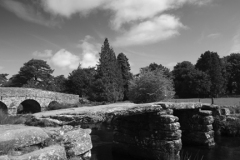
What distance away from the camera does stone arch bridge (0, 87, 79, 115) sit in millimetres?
23427

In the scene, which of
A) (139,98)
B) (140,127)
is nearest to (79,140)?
(140,127)

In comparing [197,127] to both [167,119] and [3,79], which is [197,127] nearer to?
[167,119]

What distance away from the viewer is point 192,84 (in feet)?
122

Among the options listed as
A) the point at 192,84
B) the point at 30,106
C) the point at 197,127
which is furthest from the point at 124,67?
the point at 197,127

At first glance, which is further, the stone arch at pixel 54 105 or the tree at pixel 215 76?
the tree at pixel 215 76

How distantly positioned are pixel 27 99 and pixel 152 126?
22.7 m

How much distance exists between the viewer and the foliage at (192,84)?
112 ft

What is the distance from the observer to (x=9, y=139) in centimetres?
232

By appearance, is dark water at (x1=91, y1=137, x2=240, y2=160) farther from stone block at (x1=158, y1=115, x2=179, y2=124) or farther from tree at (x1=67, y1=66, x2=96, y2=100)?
tree at (x1=67, y1=66, x2=96, y2=100)

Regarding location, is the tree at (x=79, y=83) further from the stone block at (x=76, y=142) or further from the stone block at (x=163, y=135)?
the stone block at (x=76, y=142)

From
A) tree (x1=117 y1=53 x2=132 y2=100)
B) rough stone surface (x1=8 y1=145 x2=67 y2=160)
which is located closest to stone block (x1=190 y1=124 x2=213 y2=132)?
rough stone surface (x1=8 y1=145 x2=67 y2=160)

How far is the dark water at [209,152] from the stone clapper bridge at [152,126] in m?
0.55

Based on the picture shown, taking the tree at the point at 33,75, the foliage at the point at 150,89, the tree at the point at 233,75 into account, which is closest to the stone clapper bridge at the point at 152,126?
the foliage at the point at 150,89

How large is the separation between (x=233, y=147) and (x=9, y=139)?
33.9ft
